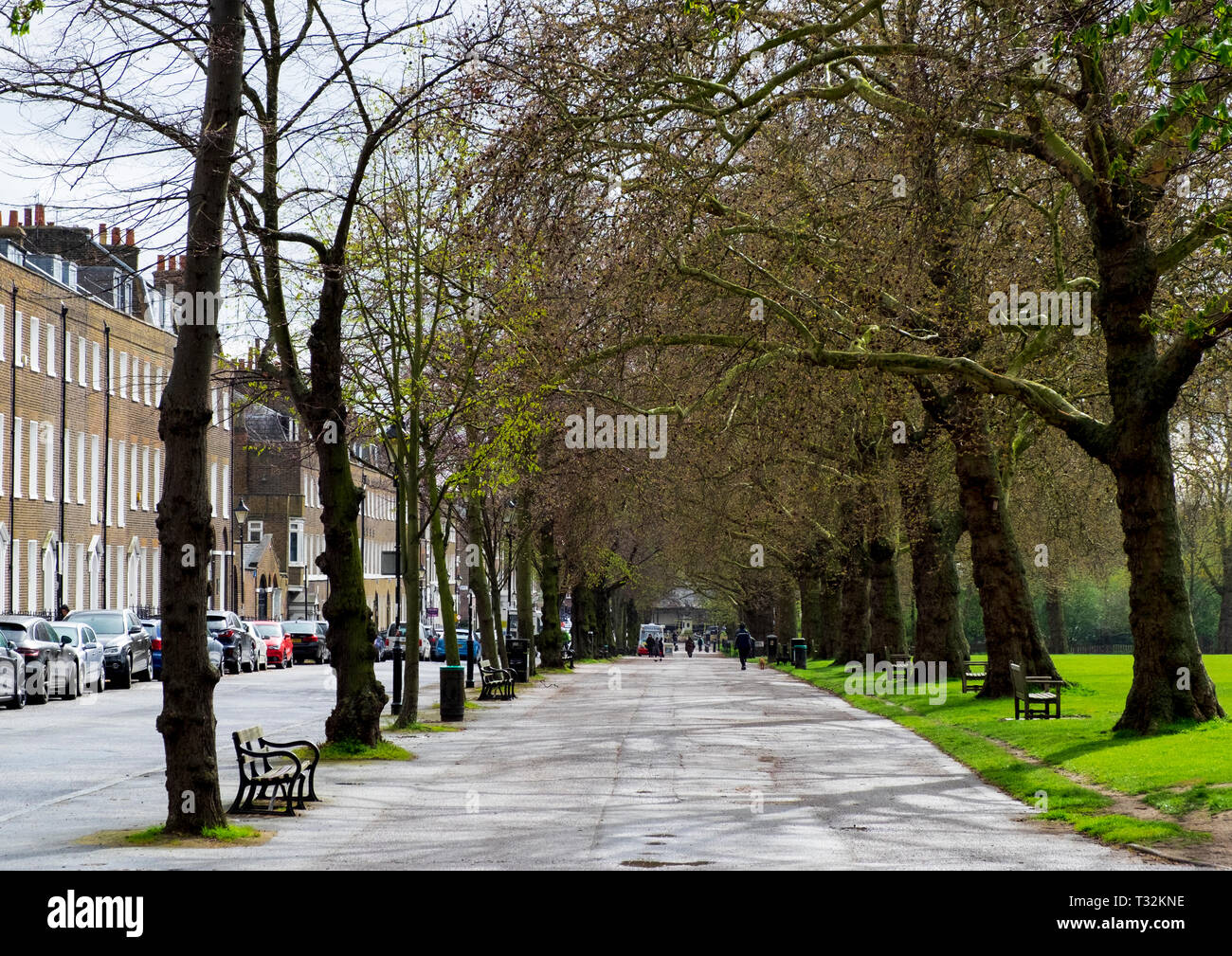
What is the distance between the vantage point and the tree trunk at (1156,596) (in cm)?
2012

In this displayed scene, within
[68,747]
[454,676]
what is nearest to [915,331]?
[454,676]

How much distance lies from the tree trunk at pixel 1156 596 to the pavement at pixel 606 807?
2.73 metres

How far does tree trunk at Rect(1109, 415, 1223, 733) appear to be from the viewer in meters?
20.1

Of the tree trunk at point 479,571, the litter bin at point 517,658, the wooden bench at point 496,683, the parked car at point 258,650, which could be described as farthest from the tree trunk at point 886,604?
the parked car at point 258,650

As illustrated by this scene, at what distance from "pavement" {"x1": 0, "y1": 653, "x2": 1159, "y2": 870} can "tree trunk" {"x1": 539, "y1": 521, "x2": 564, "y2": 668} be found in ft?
79.3

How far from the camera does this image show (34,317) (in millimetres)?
55031

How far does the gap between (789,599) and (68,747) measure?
55726 mm

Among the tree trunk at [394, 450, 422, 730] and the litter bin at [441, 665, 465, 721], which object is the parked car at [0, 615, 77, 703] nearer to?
the litter bin at [441, 665, 465, 721]

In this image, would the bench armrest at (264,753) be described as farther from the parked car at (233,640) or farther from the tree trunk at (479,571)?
the parked car at (233,640)

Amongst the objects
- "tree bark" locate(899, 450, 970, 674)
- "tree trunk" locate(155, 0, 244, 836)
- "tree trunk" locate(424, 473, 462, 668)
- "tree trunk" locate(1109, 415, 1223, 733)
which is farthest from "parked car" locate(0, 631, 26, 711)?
"tree trunk" locate(1109, 415, 1223, 733)

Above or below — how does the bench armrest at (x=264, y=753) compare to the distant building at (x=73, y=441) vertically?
below

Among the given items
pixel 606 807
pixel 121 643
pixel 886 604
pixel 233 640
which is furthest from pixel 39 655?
pixel 886 604

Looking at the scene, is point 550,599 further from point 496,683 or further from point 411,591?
point 411,591
